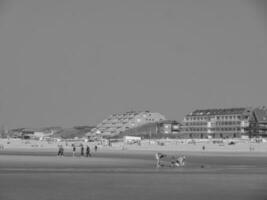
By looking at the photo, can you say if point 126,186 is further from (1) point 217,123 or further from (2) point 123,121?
(2) point 123,121

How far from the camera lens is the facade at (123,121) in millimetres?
170875

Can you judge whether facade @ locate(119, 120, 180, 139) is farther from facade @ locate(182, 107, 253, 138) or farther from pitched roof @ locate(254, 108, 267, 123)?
pitched roof @ locate(254, 108, 267, 123)

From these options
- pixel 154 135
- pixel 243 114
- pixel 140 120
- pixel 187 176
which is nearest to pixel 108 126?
pixel 140 120

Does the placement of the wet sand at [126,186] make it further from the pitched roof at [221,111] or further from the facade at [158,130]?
the facade at [158,130]

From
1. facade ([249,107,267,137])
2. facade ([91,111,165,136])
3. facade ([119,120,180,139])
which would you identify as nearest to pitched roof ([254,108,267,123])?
facade ([249,107,267,137])

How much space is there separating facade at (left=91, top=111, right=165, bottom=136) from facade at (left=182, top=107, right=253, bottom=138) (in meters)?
32.8

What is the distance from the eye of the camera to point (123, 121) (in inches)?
7087

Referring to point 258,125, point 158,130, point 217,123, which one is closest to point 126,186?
point 258,125

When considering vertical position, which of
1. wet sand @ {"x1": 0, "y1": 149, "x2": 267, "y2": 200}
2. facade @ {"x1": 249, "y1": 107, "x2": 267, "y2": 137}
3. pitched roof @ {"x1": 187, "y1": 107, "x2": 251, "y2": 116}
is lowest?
wet sand @ {"x1": 0, "y1": 149, "x2": 267, "y2": 200}

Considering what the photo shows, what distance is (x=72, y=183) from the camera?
21.9 m

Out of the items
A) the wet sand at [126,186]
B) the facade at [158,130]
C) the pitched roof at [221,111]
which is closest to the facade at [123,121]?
the facade at [158,130]

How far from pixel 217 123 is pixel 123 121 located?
2188 inches

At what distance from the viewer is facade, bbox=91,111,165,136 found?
17088cm

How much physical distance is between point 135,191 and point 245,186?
4.32 metres
